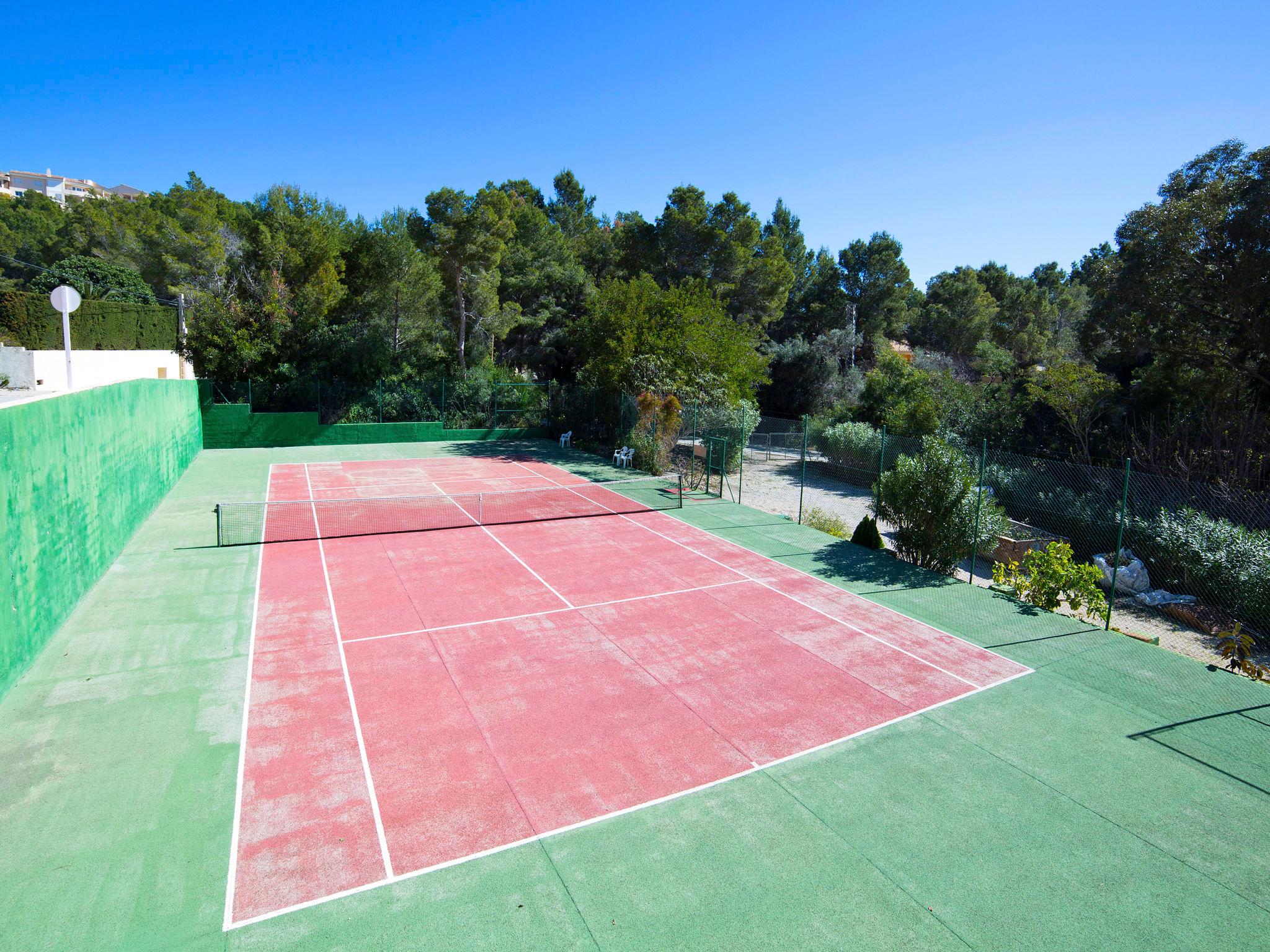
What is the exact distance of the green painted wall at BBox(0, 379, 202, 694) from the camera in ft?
25.4

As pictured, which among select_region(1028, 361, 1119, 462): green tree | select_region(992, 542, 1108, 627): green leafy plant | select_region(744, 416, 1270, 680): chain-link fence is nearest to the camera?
select_region(992, 542, 1108, 627): green leafy plant

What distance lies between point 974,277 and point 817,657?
5436 cm

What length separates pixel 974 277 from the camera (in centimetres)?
5475

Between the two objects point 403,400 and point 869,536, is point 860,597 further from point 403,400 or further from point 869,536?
point 403,400

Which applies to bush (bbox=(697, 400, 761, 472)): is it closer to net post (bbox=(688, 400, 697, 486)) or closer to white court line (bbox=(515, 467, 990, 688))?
net post (bbox=(688, 400, 697, 486))

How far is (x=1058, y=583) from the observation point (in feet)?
37.1

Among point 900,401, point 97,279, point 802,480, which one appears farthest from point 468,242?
point 97,279

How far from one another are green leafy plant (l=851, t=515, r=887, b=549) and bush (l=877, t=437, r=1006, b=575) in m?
0.63

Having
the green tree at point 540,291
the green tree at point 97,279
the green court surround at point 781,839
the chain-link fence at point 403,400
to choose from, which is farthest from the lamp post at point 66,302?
the green tree at point 97,279

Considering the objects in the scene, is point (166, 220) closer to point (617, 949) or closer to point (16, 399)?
point (16, 399)

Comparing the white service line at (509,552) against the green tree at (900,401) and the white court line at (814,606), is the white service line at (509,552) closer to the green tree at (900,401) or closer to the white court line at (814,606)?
the white court line at (814,606)

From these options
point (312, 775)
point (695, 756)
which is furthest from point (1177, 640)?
point (312, 775)

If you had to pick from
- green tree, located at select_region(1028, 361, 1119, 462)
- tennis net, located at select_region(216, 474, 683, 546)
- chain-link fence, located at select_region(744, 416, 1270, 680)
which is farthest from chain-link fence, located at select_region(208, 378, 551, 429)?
green tree, located at select_region(1028, 361, 1119, 462)

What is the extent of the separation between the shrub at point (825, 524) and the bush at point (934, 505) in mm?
2570
